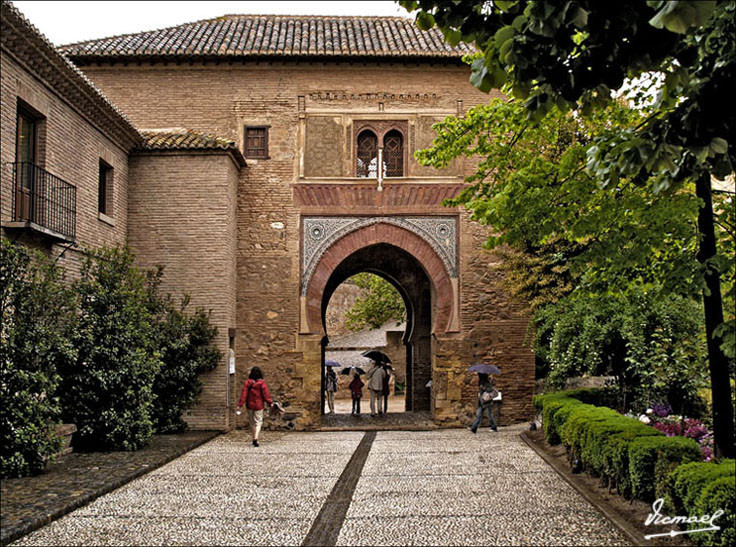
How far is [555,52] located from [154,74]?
1522 cm

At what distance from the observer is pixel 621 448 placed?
7.88 meters

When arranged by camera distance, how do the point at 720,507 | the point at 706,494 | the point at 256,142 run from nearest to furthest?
the point at 720,507 → the point at 706,494 → the point at 256,142

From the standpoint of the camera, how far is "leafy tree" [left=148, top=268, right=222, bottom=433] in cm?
1485

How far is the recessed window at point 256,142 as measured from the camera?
17953 mm

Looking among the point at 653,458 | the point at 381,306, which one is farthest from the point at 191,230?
the point at 381,306

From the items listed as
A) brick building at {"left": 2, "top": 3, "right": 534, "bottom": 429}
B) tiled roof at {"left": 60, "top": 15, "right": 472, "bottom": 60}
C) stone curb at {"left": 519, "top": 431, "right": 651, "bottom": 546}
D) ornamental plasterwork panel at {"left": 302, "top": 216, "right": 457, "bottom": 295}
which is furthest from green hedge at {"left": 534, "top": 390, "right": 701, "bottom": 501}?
tiled roof at {"left": 60, "top": 15, "right": 472, "bottom": 60}

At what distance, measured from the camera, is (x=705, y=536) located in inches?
221

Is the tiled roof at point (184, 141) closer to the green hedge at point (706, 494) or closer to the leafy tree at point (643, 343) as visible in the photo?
the leafy tree at point (643, 343)

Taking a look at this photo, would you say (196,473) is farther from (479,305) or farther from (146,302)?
(479,305)

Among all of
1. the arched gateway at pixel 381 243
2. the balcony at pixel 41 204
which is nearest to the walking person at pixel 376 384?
the arched gateway at pixel 381 243

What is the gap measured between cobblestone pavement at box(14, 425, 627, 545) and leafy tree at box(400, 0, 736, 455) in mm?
2819

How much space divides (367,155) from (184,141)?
13.6ft

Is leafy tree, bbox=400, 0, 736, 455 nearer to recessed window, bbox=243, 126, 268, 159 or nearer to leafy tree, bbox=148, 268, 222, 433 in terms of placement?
leafy tree, bbox=148, 268, 222, 433

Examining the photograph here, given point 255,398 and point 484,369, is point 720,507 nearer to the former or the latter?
point 255,398
